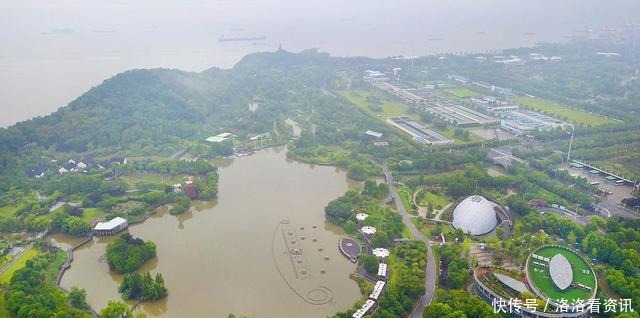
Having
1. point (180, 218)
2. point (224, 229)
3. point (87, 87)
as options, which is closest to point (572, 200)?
point (224, 229)

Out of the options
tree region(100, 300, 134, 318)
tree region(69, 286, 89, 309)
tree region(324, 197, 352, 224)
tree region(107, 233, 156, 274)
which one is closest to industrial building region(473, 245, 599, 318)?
tree region(324, 197, 352, 224)

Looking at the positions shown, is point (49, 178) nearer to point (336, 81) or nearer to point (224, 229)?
point (224, 229)

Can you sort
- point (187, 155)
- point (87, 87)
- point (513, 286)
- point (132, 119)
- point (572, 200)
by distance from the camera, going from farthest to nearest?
1. point (87, 87)
2. point (132, 119)
3. point (187, 155)
4. point (572, 200)
5. point (513, 286)

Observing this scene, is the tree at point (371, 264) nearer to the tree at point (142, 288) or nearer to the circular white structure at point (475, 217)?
the circular white structure at point (475, 217)

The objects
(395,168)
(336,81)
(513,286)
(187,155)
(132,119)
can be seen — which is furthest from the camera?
(336,81)

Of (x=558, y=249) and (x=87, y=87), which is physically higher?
(x=87, y=87)

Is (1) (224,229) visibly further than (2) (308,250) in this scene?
Yes
